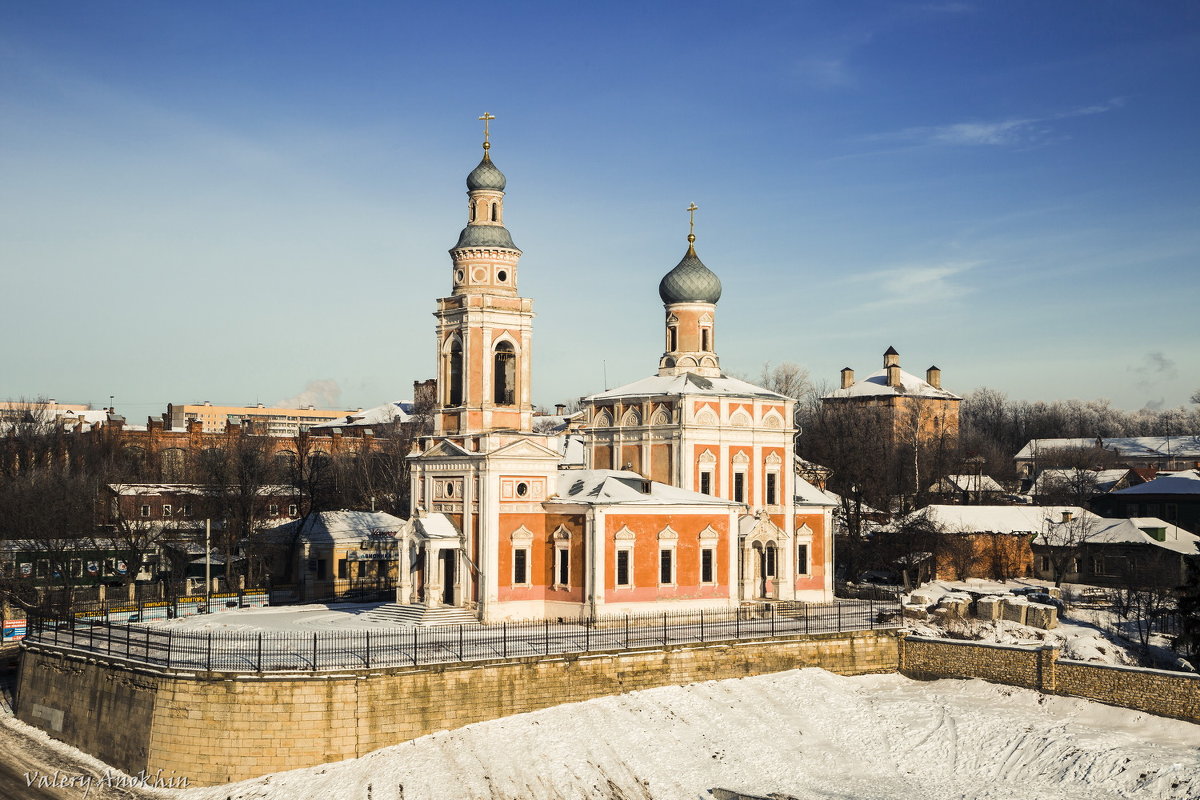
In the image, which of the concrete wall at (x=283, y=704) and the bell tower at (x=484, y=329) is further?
the bell tower at (x=484, y=329)

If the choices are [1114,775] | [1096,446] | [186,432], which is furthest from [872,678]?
[1096,446]

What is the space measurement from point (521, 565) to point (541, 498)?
218 centimetres

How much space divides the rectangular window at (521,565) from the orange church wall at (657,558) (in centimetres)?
254

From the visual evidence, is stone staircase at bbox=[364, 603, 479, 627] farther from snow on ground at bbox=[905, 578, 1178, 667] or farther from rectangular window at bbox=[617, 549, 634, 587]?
snow on ground at bbox=[905, 578, 1178, 667]

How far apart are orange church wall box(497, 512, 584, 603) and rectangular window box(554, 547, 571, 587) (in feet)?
0.40

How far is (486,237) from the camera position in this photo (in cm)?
3816

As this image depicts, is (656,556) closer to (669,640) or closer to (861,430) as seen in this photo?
(669,640)

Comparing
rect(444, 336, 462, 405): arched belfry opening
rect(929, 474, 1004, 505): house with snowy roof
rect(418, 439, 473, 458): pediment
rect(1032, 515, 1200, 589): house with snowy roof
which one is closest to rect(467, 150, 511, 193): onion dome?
rect(444, 336, 462, 405): arched belfry opening

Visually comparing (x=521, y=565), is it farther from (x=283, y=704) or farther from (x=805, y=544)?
(x=805, y=544)

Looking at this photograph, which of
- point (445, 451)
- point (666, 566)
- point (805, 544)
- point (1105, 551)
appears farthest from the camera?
point (1105, 551)

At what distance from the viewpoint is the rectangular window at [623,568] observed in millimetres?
36156

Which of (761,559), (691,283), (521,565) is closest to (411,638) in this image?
(521,565)

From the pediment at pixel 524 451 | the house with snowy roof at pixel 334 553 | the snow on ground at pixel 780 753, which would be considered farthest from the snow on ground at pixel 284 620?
the snow on ground at pixel 780 753

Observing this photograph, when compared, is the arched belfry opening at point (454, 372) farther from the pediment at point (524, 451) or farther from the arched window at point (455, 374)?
the pediment at point (524, 451)
